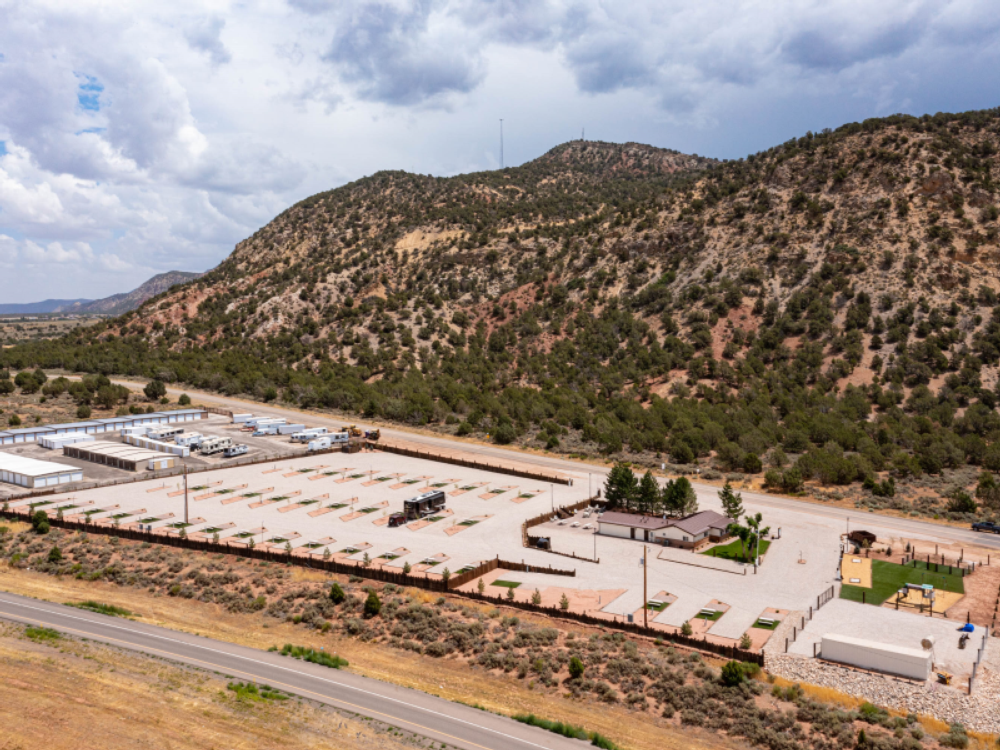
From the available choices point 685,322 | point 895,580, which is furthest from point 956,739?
point 685,322

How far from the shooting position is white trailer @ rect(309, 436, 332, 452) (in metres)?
73.1

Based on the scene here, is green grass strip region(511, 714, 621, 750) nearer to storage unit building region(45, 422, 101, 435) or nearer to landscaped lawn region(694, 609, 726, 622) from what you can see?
landscaped lawn region(694, 609, 726, 622)

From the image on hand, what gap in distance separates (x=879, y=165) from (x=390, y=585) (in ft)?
346

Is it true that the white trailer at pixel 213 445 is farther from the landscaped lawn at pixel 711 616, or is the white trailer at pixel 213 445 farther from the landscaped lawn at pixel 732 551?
the landscaped lawn at pixel 711 616

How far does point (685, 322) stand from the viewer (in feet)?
355

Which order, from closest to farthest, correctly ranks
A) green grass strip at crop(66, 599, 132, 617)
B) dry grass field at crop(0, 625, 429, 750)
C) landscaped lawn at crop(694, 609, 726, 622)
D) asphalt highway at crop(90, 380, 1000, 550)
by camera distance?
1. dry grass field at crop(0, 625, 429, 750)
2. landscaped lawn at crop(694, 609, 726, 622)
3. green grass strip at crop(66, 599, 132, 617)
4. asphalt highway at crop(90, 380, 1000, 550)

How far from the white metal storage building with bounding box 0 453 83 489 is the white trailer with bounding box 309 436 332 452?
20.9 metres

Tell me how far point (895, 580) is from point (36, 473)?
6375 cm

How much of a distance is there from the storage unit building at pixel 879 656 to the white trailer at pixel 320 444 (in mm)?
54140

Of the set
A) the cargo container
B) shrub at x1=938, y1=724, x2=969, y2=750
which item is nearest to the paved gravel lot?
the cargo container

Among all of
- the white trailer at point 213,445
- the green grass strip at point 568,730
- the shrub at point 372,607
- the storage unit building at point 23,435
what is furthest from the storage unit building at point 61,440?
the green grass strip at point 568,730

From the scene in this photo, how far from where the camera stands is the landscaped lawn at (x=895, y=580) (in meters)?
38.4

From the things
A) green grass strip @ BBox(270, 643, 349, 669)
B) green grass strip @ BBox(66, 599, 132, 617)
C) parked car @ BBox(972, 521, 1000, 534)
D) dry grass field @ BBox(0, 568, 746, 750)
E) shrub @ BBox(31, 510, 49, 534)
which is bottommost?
dry grass field @ BBox(0, 568, 746, 750)

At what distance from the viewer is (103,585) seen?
131ft
